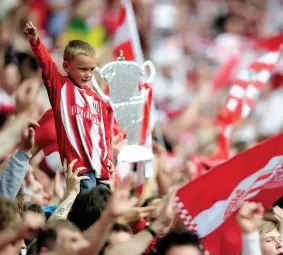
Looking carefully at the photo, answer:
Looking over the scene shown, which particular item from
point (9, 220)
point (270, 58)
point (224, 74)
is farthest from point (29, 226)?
point (224, 74)

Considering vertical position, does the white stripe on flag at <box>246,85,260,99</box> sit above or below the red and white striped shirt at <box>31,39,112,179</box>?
below

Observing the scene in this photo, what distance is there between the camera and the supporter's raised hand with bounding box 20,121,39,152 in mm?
6746

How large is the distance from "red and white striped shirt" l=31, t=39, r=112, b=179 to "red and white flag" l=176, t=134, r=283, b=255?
1.03m

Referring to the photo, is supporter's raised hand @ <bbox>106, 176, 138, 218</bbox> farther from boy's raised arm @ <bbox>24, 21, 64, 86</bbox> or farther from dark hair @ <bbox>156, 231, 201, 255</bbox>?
boy's raised arm @ <bbox>24, 21, 64, 86</bbox>

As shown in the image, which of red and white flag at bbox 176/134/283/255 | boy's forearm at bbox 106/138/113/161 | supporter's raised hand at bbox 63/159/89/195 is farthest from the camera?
boy's forearm at bbox 106/138/113/161

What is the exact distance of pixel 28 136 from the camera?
6.82m

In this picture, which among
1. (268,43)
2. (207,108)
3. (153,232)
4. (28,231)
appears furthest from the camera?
(207,108)

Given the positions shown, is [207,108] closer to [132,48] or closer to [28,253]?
[132,48]

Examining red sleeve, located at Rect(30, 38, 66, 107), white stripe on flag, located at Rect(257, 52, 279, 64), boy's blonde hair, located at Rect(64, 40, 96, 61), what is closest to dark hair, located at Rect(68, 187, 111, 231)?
red sleeve, located at Rect(30, 38, 66, 107)

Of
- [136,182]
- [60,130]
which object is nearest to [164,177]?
[136,182]

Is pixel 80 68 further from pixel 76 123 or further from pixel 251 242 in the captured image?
pixel 251 242

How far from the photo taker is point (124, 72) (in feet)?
27.8

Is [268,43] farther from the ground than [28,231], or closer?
closer

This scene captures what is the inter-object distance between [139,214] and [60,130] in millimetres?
1265
